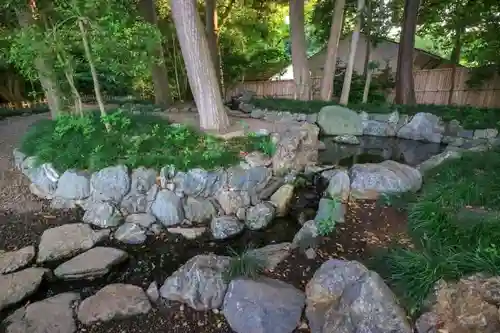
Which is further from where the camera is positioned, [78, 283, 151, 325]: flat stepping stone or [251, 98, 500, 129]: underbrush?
[251, 98, 500, 129]: underbrush

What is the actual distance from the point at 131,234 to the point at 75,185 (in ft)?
3.65

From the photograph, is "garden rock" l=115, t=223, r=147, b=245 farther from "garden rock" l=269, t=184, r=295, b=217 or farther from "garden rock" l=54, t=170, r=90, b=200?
"garden rock" l=269, t=184, r=295, b=217

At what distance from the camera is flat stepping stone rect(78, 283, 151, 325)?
2.48 meters

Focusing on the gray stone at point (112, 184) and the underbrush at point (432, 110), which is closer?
the gray stone at point (112, 184)

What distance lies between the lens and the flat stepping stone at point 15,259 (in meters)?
3.09

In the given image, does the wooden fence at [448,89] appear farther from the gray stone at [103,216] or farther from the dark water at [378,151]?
the gray stone at [103,216]

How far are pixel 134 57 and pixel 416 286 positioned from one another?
4.26m

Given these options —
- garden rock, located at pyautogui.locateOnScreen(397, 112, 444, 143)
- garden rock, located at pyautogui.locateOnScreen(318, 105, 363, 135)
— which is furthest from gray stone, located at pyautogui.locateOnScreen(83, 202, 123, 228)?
garden rock, located at pyautogui.locateOnScreen(397, 112, 444, 143)

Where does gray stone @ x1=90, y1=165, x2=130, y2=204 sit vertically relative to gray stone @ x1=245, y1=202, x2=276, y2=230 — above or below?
above

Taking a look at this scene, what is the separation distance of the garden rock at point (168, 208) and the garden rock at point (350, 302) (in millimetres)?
1991

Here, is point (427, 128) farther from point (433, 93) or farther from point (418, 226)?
point (418, 226)

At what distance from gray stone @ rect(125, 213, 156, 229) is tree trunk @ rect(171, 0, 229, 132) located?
1836 mm

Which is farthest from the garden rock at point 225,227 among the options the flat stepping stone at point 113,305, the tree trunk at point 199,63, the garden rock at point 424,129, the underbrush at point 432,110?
the garden rock at point 424,129

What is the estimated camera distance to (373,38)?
1050 centimetres
